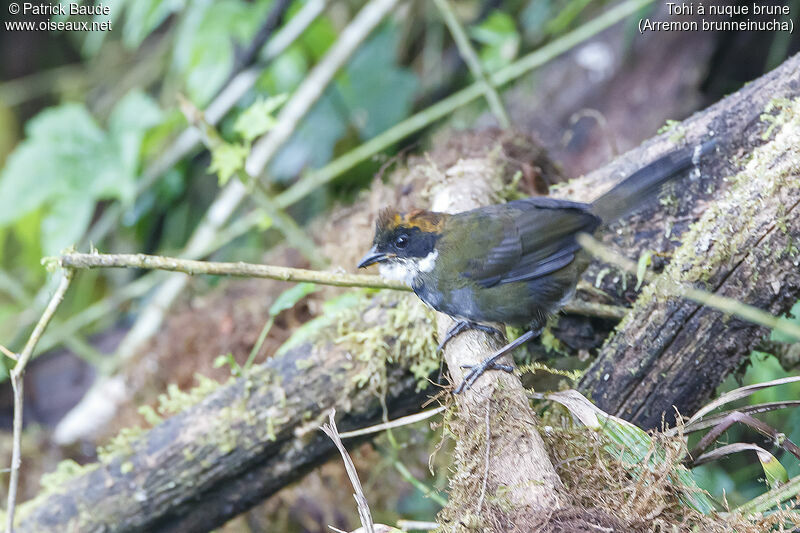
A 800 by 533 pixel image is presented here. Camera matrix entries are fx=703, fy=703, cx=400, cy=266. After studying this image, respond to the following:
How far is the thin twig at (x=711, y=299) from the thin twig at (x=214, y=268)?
2.51ft

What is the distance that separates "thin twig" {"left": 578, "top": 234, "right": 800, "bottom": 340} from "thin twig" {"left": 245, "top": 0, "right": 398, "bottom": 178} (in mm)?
2632

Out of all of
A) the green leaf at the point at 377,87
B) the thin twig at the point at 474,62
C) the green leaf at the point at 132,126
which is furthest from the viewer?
the green leaf at the point at 377,87

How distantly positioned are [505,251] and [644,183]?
0.52 metres

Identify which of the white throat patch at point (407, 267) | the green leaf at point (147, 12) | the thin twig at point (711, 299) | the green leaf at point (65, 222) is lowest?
the thin twig at point (711, 299)

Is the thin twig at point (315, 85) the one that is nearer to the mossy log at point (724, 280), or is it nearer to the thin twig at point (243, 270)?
the thin twig at point (243, 270)

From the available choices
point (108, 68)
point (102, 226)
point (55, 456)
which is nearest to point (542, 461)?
point (55, 456)

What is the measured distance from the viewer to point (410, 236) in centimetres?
254

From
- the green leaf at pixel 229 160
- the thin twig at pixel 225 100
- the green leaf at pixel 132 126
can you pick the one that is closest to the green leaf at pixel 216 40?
the thin twig at pixel 225 100

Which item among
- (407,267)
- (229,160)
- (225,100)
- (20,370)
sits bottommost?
(407,267)

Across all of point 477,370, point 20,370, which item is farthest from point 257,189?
point 477,370

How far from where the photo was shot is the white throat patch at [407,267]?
2.50 m

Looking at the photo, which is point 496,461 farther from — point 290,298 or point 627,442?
point 290,298

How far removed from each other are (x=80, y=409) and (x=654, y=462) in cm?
358

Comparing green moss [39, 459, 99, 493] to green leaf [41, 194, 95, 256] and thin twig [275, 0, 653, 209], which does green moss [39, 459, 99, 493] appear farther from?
thin twig [275, 0, 653, 209]
